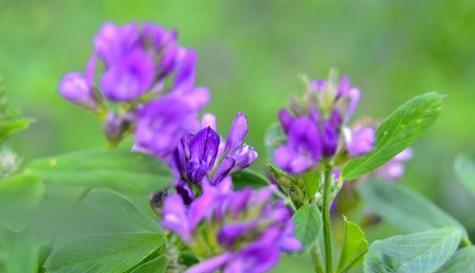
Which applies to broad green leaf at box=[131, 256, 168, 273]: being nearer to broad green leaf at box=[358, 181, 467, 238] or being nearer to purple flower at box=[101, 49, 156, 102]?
purple flower at box=[101, 49, 156, 102]

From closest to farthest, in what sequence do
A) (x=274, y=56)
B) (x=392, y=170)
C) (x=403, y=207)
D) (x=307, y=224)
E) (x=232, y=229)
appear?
1. (x=232, y=229)
2. (x=307, y=224)
3. (x=403, y=207)
4. (x=392, y=170)
5. (x=274, y=56)

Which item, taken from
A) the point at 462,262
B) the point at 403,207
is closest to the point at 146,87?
the point at 462,262

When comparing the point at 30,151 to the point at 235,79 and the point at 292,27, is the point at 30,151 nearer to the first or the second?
the point at 235,79

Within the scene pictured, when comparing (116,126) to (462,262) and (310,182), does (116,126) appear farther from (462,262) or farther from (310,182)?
(462,262)

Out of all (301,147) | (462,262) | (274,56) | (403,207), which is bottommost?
(462,262)

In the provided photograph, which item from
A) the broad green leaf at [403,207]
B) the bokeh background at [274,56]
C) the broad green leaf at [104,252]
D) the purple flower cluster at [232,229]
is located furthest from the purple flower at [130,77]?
the bokeh background at [274,56]

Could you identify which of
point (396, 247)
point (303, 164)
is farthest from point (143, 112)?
point (396, 247)
